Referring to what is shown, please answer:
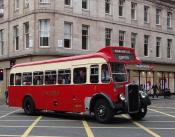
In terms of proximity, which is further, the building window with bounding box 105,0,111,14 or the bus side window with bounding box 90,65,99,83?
the building window with bounding box 105,0,111,14

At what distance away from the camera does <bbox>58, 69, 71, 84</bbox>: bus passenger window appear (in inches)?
817

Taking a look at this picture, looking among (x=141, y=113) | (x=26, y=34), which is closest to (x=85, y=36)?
(x=26, y=34)

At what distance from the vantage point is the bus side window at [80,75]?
19703 mm

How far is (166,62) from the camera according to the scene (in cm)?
5612

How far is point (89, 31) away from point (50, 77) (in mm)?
23786

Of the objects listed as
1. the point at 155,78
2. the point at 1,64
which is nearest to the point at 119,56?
the point at 1,64

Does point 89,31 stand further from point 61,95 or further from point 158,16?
point 61,95

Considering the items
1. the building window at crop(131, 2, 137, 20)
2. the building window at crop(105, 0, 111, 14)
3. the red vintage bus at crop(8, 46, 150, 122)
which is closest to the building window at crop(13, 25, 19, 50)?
the building window at crop(105, 0, 111, 14)

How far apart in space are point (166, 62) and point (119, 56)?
1498 inches

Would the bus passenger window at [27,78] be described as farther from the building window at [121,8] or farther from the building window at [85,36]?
the building window at [121,8]

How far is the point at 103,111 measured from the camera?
1842 cm

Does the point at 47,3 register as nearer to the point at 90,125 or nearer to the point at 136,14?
the point at 136,14

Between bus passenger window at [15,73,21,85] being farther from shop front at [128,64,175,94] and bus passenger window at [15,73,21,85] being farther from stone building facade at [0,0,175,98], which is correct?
shop front at [128,64,175,94]

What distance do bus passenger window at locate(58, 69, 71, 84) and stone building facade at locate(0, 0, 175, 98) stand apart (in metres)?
19.3
